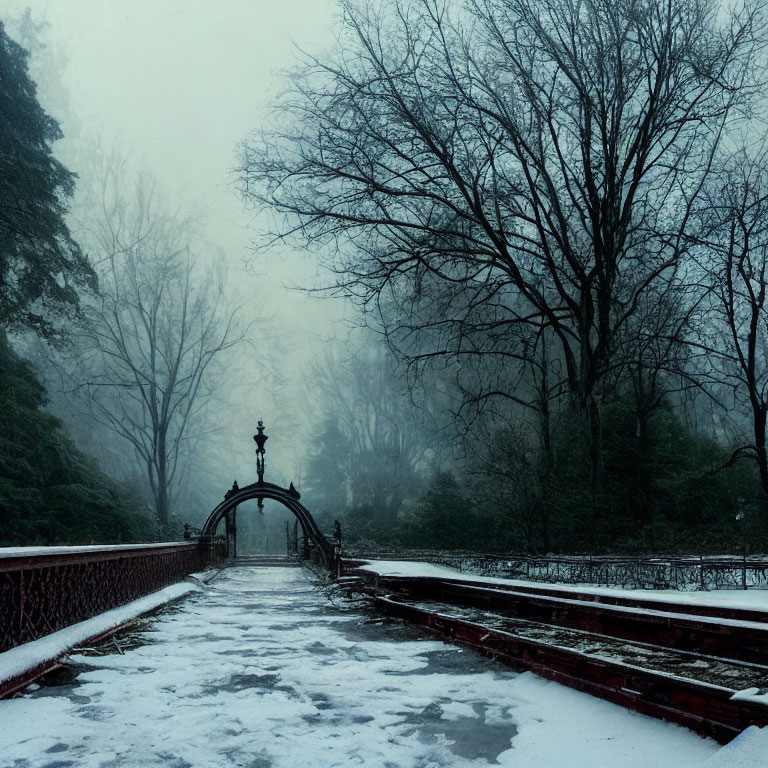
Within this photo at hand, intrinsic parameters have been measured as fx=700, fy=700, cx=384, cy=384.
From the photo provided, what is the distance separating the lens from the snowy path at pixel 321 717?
329 centimetres

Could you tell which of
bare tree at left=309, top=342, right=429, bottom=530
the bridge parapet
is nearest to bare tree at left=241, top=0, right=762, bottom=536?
the bridge parapet

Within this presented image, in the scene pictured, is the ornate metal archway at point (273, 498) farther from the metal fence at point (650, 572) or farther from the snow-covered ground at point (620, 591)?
the snow-covered ground at point (620, 591)

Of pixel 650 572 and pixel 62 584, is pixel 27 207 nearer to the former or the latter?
pixel 62 584

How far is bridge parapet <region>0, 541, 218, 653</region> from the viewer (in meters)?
5.34

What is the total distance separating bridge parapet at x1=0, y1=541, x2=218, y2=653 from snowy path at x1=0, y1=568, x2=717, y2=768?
2.07 feet

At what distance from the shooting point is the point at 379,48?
61.6 feet

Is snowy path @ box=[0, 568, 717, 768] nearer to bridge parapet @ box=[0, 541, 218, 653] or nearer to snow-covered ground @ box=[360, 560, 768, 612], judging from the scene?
bridge parapet @ box=[0, 541, 218, 653]

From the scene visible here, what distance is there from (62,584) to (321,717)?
3.72 meters

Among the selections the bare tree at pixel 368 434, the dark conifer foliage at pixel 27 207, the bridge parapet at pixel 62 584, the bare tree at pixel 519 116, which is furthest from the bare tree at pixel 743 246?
the bare tree at pixel 368 434

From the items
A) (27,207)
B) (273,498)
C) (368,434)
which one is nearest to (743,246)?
(273,498)

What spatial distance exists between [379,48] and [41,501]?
18936mm

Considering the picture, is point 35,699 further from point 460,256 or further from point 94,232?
point 94,232

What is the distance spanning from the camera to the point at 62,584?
6.66 meters

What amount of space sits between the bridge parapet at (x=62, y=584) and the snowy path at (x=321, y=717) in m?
0.63
